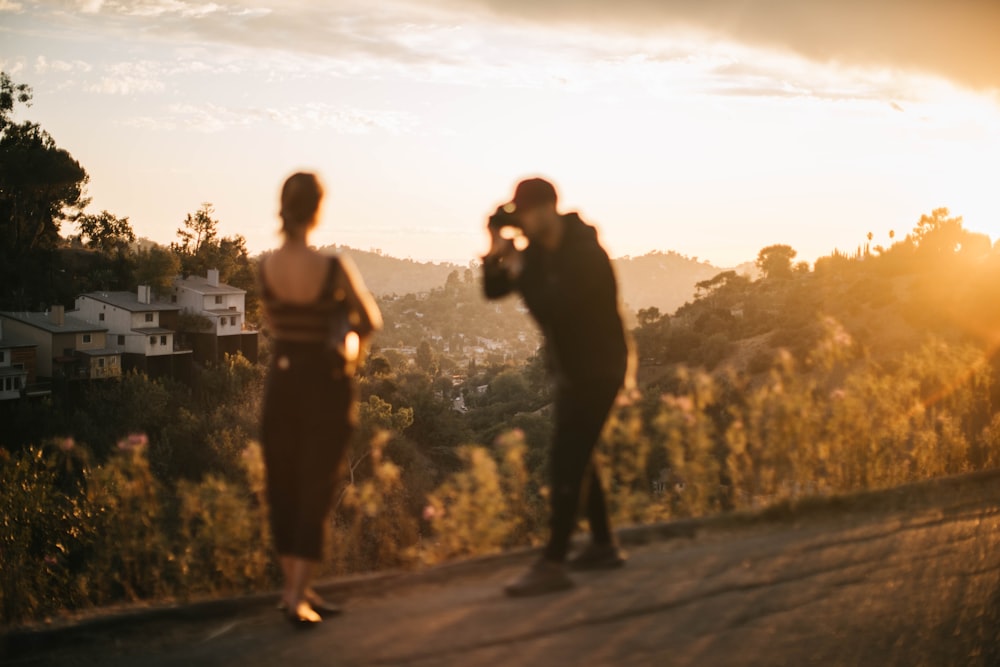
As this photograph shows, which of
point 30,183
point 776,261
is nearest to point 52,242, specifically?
point 30,183

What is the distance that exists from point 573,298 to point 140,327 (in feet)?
149

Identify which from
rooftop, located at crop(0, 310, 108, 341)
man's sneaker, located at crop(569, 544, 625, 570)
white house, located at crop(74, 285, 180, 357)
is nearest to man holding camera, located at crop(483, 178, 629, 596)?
man's sneaker, located at crop(569, 544, 625, 570)

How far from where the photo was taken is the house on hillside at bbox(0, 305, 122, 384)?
42531mm

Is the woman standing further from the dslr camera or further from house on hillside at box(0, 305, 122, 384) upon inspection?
house on hillside at box(0, 305, 122, 384)

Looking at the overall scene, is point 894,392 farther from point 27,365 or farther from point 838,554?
point 27,365

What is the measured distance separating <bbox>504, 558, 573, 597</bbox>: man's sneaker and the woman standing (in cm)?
90

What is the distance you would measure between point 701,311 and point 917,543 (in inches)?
2041

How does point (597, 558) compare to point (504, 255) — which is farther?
point (597, 558)

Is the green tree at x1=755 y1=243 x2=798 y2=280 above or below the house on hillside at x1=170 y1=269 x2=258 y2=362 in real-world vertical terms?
above

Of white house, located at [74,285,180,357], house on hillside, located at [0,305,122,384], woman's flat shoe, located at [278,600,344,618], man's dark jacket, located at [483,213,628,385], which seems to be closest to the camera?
woman's flat shoe, located at [278,600,344,618]

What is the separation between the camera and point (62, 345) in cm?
4322

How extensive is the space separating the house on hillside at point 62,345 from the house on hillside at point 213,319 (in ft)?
15.6

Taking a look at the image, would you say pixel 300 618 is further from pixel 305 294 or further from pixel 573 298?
pixel 573 298

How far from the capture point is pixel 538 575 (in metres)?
4.47
